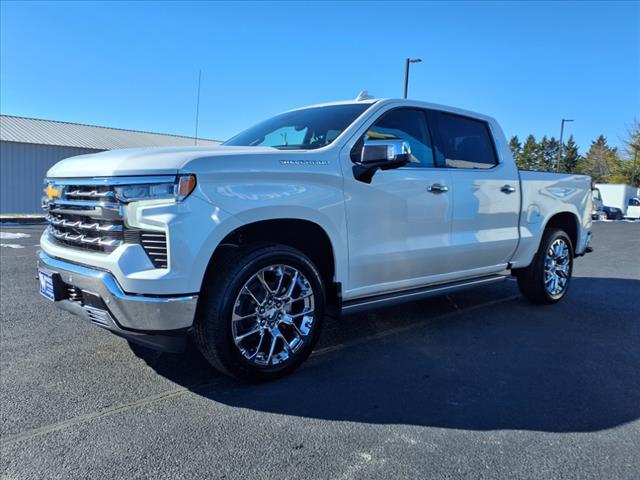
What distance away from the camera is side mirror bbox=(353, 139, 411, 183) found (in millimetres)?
3539

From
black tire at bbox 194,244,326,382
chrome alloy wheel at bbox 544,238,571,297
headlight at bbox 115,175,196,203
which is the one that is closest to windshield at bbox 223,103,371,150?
black tire at bbox 194,244,326,382

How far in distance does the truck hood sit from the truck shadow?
1.41 m

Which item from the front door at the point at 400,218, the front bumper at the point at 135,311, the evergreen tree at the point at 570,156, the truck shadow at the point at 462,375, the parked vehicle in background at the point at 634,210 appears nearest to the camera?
the front bumper at the point at 135,311

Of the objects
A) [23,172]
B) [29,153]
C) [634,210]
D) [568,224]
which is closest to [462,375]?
[568,224]

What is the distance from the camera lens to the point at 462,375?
3596 mm

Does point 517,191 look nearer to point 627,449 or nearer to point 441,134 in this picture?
point 441,134

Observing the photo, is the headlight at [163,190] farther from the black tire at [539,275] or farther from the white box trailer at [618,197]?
the white box trailer at [618,197]

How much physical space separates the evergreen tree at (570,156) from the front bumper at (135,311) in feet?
305

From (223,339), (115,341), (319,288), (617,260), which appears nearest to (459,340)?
(319,288)

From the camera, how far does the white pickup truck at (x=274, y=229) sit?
290 centimetres

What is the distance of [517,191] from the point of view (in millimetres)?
5188

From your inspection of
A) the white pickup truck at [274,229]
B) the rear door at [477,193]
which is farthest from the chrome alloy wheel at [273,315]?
the rear door at [477,193]

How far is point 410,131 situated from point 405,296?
140 cm

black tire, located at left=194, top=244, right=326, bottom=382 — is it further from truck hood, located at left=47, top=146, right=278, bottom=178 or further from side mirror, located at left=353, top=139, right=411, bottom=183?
side mirror, located at left=353, top=139, right=411, bottom=183
